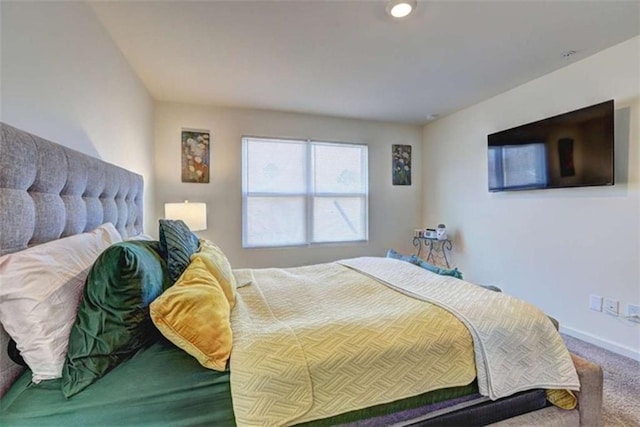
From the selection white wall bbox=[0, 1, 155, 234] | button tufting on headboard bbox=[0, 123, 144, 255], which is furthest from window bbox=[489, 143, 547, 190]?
white wall bbox=[0, 1, 155, 234]

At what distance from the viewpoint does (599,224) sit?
2.54m

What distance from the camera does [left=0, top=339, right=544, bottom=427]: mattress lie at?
2.78 ft

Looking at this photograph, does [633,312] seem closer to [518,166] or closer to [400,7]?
[518,166]

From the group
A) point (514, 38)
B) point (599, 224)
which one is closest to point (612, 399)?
point (599, 224)

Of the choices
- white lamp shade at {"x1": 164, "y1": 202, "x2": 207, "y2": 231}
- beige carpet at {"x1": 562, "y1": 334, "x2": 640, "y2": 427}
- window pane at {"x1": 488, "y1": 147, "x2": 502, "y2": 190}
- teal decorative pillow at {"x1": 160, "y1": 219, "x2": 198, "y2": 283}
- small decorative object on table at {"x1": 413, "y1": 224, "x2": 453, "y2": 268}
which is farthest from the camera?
small decorative object on table at {"x1": 413, "y1": 224, "x2": 453, "y2": 268}

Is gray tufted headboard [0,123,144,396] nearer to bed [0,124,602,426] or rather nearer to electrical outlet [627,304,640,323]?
bed [0,124,602,426]

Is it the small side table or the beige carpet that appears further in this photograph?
the small side table

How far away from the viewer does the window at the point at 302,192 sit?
12.7 feet

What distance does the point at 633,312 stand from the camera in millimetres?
2320

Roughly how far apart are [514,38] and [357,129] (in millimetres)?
2229

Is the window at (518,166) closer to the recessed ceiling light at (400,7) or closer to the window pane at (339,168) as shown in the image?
the window pane at (339,168)

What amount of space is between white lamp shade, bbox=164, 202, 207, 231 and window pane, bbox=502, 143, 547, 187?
3.18 m

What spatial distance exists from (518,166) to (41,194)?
3.63 m

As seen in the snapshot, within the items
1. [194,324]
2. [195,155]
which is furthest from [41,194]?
[195,155]
